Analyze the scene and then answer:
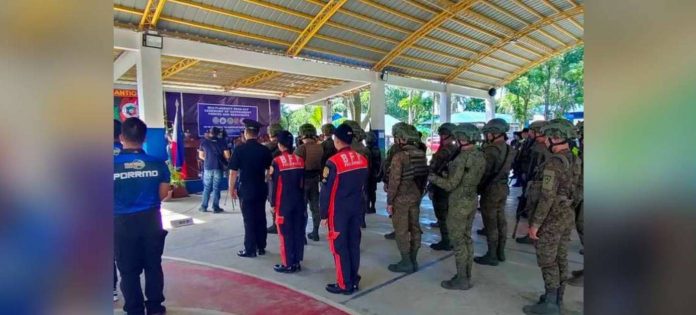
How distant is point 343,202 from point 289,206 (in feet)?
2.78

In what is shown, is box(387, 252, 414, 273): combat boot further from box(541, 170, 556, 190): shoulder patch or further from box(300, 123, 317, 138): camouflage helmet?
box(300, 123, 317, 138): camouflage helmet

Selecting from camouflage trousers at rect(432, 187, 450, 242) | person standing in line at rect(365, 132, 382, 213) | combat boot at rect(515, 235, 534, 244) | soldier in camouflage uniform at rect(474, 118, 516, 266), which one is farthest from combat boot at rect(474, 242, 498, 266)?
person standing in line at rect(365, 132, 382, 213)

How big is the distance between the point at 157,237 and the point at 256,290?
110 centimetres

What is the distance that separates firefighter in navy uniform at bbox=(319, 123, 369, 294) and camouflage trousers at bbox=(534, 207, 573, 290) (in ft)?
4.70

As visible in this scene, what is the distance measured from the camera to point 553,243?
2.95 meters

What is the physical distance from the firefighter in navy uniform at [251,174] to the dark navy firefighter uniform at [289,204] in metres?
0.40

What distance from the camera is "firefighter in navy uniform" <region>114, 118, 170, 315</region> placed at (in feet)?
8.92

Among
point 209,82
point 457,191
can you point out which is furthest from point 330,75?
point 457,191

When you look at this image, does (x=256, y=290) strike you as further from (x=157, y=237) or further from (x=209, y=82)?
(x=209, y=82)

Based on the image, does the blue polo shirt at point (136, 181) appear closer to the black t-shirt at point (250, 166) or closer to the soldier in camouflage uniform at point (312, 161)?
the black t-shirt at point (250, 166)

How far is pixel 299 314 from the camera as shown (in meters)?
3.15

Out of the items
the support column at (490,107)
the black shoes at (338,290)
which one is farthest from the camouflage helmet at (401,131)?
the support column at (490,107)

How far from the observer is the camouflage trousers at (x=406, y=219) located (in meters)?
3.98
